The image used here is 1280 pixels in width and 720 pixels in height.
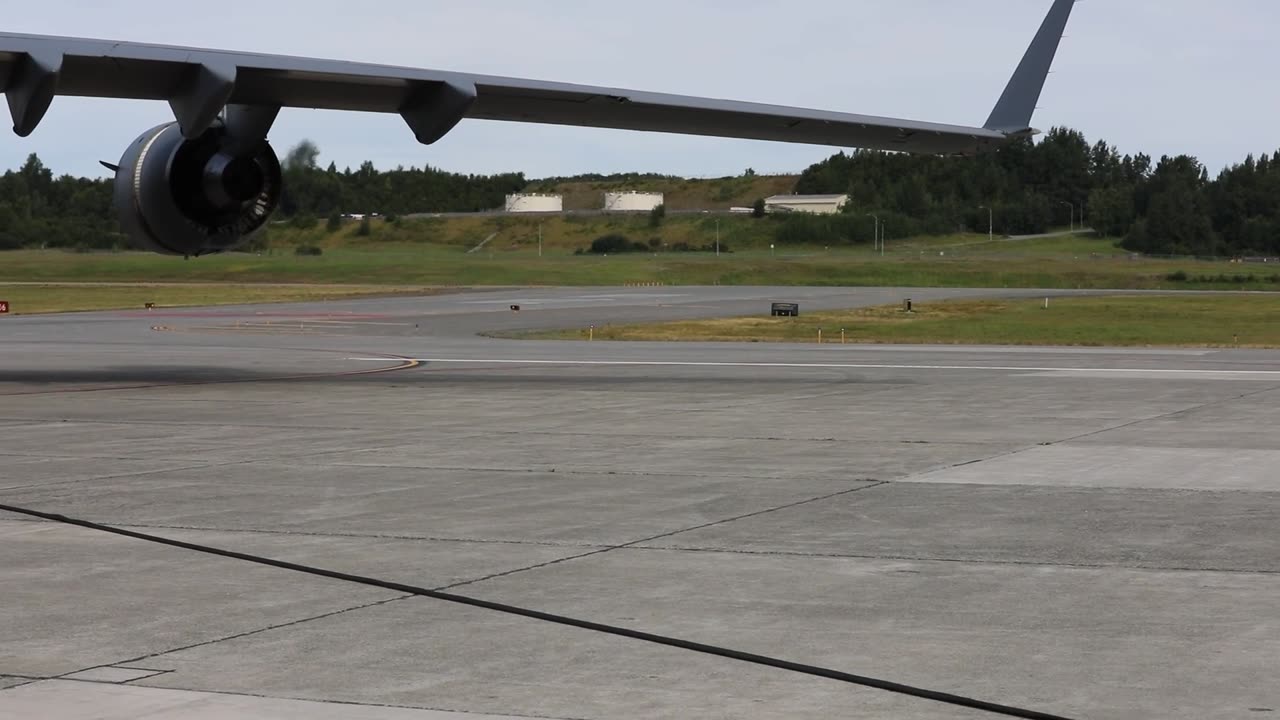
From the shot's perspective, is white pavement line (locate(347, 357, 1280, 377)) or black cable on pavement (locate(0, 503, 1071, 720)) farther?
white pavement line (locate(347, 357, 1280, 377))

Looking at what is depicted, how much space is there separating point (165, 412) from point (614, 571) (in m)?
13.8

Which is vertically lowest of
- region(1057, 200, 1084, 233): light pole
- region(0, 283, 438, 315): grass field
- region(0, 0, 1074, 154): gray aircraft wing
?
region(0, 283, 438, 315): grass field

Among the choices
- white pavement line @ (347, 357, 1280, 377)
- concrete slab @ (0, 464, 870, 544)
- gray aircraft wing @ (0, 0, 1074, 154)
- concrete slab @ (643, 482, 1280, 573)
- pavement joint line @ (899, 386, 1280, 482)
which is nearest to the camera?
concrete slab @ (643, 482, 1280, 573)

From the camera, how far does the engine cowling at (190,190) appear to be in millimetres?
23844

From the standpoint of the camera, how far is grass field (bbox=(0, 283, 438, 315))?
66.2m

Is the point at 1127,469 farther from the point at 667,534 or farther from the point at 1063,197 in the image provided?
the point at 1063,197

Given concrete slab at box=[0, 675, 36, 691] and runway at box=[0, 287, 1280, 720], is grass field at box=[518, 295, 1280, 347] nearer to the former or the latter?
runway at box=[0, 287, 1280, 720]

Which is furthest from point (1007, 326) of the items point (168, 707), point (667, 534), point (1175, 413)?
point (168, 707)

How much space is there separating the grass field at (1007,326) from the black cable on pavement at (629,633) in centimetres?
3230

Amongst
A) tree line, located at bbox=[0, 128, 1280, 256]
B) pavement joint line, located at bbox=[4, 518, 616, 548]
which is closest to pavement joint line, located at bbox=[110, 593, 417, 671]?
pavement joint line, located at bbox=[4, 518, 616, 548]

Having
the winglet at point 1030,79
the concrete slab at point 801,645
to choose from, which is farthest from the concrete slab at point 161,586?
the winglet at point 1030,79

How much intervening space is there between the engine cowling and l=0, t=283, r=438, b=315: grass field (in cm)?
3871

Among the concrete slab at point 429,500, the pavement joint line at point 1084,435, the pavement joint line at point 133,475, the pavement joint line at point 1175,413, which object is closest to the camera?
the concrete slab at point 429,500

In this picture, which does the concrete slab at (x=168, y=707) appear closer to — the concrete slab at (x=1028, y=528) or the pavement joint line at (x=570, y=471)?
the concrete slab at (x=1028, y=528)
